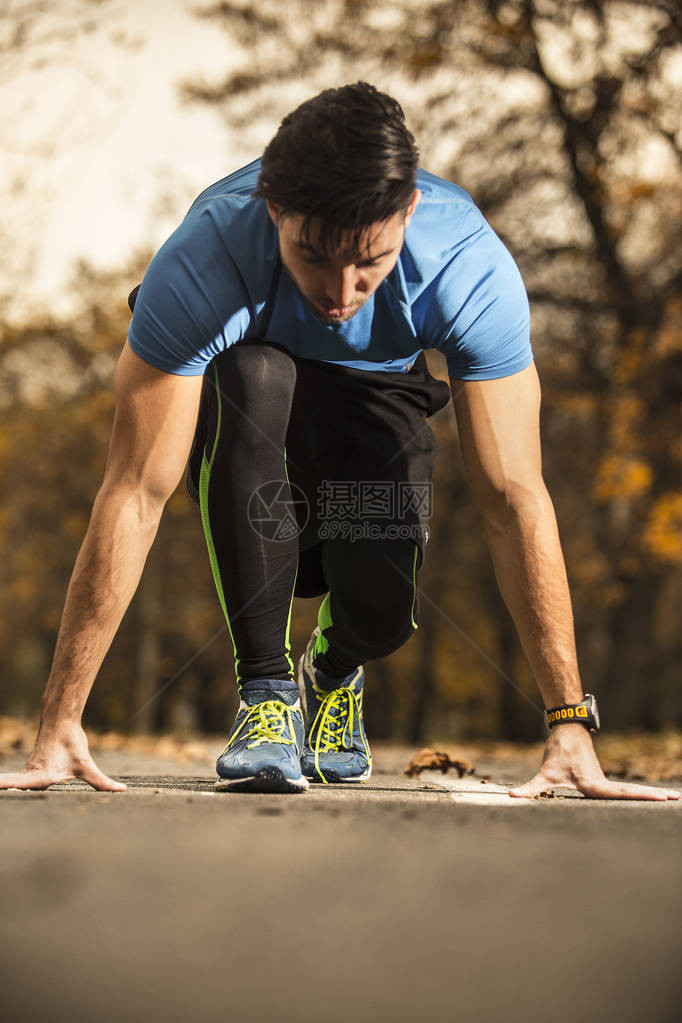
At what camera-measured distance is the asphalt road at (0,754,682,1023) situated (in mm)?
1281

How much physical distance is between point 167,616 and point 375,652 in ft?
62.3

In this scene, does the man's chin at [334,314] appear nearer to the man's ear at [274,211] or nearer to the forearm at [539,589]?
the man's ear at [274,211]

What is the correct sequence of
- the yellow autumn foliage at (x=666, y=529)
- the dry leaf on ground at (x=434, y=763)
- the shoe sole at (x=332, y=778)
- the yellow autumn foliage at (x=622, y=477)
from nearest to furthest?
1. the shoe sole at (x=332, y=778)
2. the dry leaf on ground at (x=434, y=763)
3. the yellow autumn foliage at (x=666, y=529)
4. the yellow autumn foliage at (x=622, y=477)

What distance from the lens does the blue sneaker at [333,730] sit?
3229mm

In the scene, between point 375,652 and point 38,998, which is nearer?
point 38,998

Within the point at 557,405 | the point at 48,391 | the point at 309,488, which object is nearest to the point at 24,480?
the point at 48,391

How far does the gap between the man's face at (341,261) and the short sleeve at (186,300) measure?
0.17m

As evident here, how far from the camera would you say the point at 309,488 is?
3211mm

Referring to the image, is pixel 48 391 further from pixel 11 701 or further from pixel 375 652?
pixel 375 652

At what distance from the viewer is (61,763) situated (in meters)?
2.45

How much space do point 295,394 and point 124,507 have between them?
69 cm

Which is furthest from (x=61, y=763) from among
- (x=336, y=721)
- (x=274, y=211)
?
(x=274, y=211)
